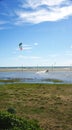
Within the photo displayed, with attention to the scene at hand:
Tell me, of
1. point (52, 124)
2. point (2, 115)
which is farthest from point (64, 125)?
point (2, 115)

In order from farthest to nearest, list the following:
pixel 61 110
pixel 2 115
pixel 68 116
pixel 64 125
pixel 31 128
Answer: pixel 61 110
pixel 68 116
pixel 64 125
pixel 2 115
pixel 31 128

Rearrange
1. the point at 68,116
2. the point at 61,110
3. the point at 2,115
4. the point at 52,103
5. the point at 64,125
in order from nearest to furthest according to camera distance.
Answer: the point at 2,115 → the point at 64,125 → the point at 68,116 → the point at 61,110 → the point at 52,103

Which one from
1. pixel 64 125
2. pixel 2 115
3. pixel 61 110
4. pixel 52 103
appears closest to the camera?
pixel 2 115

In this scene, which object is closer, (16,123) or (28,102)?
(16,123)

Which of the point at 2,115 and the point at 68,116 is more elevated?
the point at 2,115

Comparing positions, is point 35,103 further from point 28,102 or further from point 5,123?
point 5,123

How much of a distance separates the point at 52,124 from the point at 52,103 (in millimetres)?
8287

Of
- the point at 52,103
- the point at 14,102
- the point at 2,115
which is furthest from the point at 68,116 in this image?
the point at 2,115

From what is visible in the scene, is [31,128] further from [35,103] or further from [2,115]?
[35,103]

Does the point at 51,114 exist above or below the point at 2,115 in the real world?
below

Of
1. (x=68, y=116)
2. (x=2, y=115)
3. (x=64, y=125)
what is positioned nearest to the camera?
(x=2, y=115)

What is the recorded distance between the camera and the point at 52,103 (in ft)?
90.3

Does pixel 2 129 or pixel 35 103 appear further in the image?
pixel 35 103

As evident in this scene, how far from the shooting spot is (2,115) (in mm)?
12055
